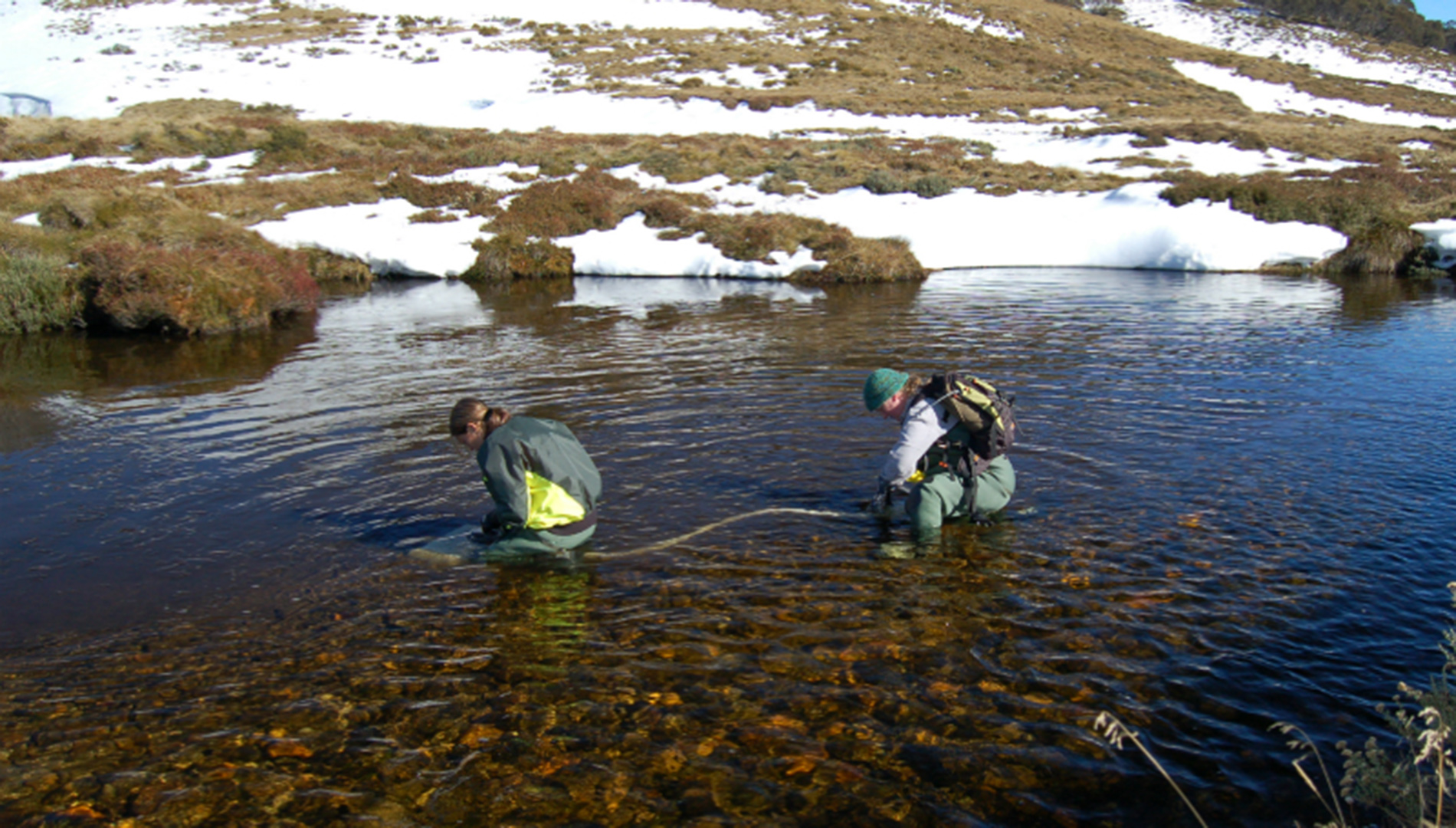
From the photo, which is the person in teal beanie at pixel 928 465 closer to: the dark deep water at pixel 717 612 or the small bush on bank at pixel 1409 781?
the dark deep water at pixel 717 612

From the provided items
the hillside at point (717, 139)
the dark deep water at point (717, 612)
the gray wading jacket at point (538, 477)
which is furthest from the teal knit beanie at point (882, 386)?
the hillside at point (717, 139)

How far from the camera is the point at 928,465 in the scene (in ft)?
24.4

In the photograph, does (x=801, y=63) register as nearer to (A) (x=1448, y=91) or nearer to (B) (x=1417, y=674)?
(A) (x=1448, y=91)

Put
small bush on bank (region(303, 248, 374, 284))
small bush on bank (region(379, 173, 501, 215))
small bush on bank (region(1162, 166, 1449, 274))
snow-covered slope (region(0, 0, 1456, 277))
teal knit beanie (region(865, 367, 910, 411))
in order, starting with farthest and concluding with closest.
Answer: small bush on bank (region(379, 173, 501, 215)) < snow-covered slope (region(0, 0, 1456, 277)) < small bush on bank (region(303, 248, 374, 284)) < small bush on bank (region(1162, 166, 1449, 274)) < teal knit beanie (region(865, 367, 910, 411))

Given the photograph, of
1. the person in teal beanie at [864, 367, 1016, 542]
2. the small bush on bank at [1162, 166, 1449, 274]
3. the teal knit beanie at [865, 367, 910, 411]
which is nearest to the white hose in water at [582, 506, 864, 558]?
the person in teal beanie at [864, 367, 1016, 542]

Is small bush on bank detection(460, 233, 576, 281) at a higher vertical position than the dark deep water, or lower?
higher

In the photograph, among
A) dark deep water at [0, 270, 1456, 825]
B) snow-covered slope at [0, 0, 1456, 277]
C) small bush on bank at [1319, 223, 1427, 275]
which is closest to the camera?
dark deep water at [0, 270, 1456, 825]

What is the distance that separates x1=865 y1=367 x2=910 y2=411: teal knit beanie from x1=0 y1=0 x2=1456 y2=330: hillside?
16413 mm

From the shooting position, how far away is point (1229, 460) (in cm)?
893

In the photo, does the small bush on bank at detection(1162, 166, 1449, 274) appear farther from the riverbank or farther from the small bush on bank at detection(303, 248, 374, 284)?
the small bush on bank at detection(303, 248, 374, 284)

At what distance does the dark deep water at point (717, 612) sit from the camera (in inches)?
174

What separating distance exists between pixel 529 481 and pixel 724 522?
1.83m

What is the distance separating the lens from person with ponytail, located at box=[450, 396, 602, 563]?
6.48m

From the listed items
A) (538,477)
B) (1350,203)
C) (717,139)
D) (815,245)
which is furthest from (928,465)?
(717,139)
